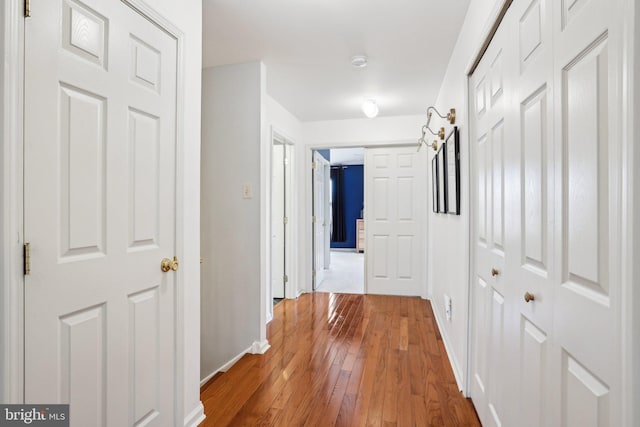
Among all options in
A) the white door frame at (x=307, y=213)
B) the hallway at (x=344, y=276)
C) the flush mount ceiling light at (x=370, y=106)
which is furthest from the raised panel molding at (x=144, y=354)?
the hallway at (x=344, y=276)

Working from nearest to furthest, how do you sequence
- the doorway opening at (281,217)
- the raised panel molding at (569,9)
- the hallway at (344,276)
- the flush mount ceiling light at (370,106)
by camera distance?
the raised panel molding at (569,9)
the flush mount ceiling light at (370,106)
the doorway opening at (281,217)
the hallway at (344,276)

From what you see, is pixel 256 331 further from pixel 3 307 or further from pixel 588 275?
pixel 588 275

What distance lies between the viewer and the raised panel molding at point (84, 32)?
1145 millimetres

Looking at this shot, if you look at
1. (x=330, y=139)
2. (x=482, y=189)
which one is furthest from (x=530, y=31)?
(x=330, y=139)

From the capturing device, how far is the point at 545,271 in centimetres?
109

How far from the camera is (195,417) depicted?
181cm

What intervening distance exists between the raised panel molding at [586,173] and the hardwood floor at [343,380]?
54.1 inches

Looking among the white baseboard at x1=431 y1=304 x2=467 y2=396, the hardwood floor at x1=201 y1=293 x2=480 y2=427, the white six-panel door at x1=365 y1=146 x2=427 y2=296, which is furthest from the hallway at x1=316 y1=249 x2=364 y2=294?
the white baseboard at x1=431 y1=304 x2=467 y2=396

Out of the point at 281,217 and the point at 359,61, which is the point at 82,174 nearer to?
the point at 359,61

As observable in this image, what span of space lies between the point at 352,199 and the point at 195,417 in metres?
8.07

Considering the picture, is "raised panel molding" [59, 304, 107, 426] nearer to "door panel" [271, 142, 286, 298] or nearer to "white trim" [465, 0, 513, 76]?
"white trim" [465, 0, 513, 76]

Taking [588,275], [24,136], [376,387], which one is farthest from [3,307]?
[376,387]

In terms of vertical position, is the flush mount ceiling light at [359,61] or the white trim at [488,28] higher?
the flush mount ceiling light at [359,61]

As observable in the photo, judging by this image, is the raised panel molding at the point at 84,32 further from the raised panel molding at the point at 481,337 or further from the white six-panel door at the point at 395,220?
the white six-panel door at the point at 395,220
